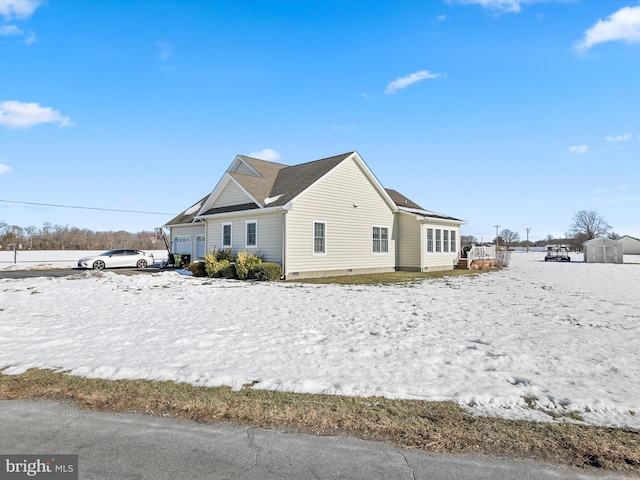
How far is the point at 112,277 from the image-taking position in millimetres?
17359

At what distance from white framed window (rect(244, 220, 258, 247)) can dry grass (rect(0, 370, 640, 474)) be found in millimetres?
14529

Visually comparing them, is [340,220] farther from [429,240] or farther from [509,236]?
[509,236]

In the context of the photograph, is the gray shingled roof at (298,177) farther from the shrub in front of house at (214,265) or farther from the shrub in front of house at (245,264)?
the shrub in front of house at (214,265)

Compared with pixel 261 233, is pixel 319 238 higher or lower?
lower

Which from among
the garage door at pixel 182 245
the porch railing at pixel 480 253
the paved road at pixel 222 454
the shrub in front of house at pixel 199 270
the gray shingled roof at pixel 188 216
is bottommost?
the paved road at pixel 222 454

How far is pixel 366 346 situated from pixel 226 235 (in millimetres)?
16159

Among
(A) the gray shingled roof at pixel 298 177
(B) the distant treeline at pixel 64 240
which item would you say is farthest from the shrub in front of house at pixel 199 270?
(B) the distant treeline at pixel 64 240

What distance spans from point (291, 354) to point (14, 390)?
353cm

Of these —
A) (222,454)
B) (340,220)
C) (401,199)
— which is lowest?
(222,454)

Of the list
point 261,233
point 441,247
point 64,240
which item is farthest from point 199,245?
point 64,240

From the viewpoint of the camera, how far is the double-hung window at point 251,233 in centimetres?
1928

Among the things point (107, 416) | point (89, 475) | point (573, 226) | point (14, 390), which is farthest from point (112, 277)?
point (573, 226)

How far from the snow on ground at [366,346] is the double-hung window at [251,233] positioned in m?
7.97

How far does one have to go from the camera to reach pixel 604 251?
135 feet
